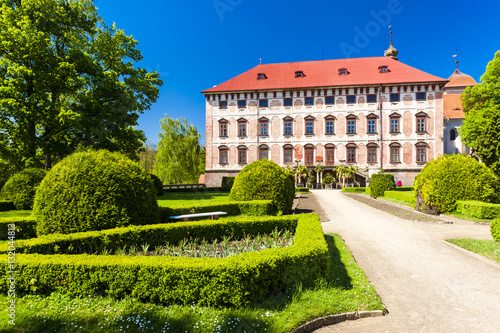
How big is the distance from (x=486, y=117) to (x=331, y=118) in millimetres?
16715

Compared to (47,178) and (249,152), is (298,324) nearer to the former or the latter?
(47,178)

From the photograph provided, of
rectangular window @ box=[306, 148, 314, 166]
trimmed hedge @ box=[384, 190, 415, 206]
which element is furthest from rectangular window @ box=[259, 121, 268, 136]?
trimmed hedge @ box=[384, 190, 415, 206]

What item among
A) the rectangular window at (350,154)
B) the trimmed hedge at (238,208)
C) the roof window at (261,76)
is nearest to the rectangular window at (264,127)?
the roof window at (261,76)

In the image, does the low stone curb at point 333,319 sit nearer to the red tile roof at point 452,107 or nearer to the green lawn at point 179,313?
the green lawn at point 179,313

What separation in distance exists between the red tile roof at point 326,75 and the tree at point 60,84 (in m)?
19.5

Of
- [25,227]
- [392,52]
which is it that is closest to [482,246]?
[25,227]

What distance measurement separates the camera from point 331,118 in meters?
37.2

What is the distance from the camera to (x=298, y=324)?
3443 mm

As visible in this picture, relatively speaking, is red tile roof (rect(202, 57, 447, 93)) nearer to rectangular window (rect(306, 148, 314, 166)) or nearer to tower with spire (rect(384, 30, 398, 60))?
tower with spire (rect(384, 30, 398, 60))

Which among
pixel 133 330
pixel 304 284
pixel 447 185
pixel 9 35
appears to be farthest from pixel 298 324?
pixel 9 35

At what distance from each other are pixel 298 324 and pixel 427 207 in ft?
42.3

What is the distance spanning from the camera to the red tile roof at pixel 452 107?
40.9m

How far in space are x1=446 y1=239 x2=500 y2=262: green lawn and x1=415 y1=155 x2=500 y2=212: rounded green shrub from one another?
5701mm

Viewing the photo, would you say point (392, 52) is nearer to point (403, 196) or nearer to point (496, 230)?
point (403, 196)
